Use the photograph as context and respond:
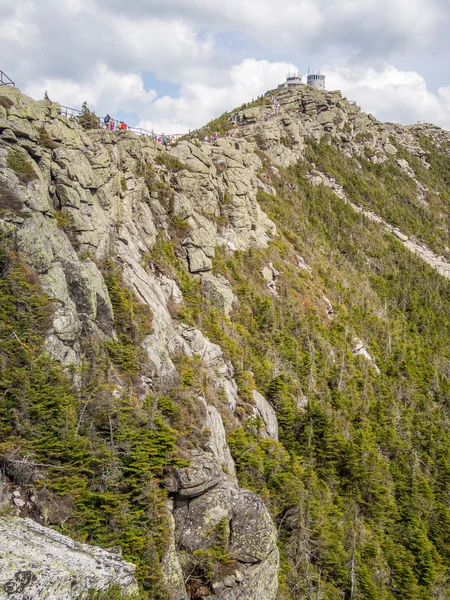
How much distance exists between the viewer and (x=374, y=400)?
4169cm

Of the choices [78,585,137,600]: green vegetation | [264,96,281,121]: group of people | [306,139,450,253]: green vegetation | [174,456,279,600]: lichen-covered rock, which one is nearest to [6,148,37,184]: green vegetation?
[174,456,279,600]: lichen-covered rock

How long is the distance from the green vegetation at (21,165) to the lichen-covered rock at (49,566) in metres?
16.1

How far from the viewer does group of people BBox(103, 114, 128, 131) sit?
36.7 metres

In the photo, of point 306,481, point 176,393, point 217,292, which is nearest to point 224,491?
point 176,393

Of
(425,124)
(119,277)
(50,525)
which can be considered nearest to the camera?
(50,525)

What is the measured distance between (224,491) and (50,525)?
7.37 meters

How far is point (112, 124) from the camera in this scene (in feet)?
122

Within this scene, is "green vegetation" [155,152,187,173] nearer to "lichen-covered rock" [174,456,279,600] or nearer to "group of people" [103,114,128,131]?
"group of people" [103,114,128,131]

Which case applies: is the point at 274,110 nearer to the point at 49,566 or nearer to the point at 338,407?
the point at 338,407

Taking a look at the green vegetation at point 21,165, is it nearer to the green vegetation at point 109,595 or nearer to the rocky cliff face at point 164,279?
the rocky cliff face at point 164,279

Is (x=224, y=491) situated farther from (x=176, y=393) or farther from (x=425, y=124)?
(x=425, y=124)

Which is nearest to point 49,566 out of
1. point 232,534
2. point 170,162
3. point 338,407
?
point 232,534

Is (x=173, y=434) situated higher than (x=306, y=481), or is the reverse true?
(x=173, y=434)

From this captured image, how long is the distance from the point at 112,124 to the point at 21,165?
62.3ft
